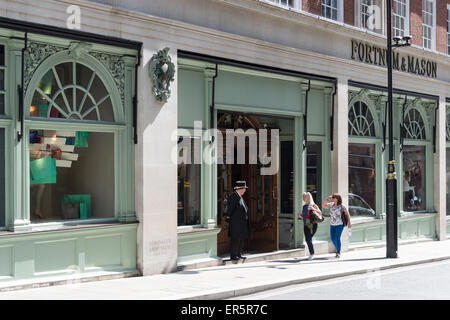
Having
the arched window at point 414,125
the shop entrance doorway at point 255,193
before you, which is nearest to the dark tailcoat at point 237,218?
the shop entrance doorway at point 255,193

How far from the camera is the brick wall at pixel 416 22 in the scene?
20891mm

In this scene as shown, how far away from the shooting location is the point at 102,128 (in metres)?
12.3

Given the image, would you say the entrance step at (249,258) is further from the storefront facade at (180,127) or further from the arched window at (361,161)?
the arched window at (361,161)

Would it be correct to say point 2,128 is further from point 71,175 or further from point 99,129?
point 99,129

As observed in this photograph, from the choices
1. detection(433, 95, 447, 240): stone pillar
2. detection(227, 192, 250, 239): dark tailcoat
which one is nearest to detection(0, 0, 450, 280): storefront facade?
detection(227, 192, 250, 239): dark tailcoat

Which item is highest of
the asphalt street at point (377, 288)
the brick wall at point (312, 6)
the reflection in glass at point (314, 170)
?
the brick wall at point (312, 6)

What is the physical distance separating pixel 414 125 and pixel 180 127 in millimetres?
10092

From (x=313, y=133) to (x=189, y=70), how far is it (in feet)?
15.1

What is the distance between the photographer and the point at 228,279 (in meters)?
12.2

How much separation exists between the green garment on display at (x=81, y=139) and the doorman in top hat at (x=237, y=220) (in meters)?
3.65

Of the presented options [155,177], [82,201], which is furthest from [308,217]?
[82,201]

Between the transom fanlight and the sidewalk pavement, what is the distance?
296cm

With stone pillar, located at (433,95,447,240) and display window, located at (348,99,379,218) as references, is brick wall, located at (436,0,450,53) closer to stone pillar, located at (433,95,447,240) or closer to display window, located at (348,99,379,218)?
stone pillar, located at (433,95,447,240)

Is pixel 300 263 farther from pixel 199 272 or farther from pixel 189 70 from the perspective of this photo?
pixel 189 70
